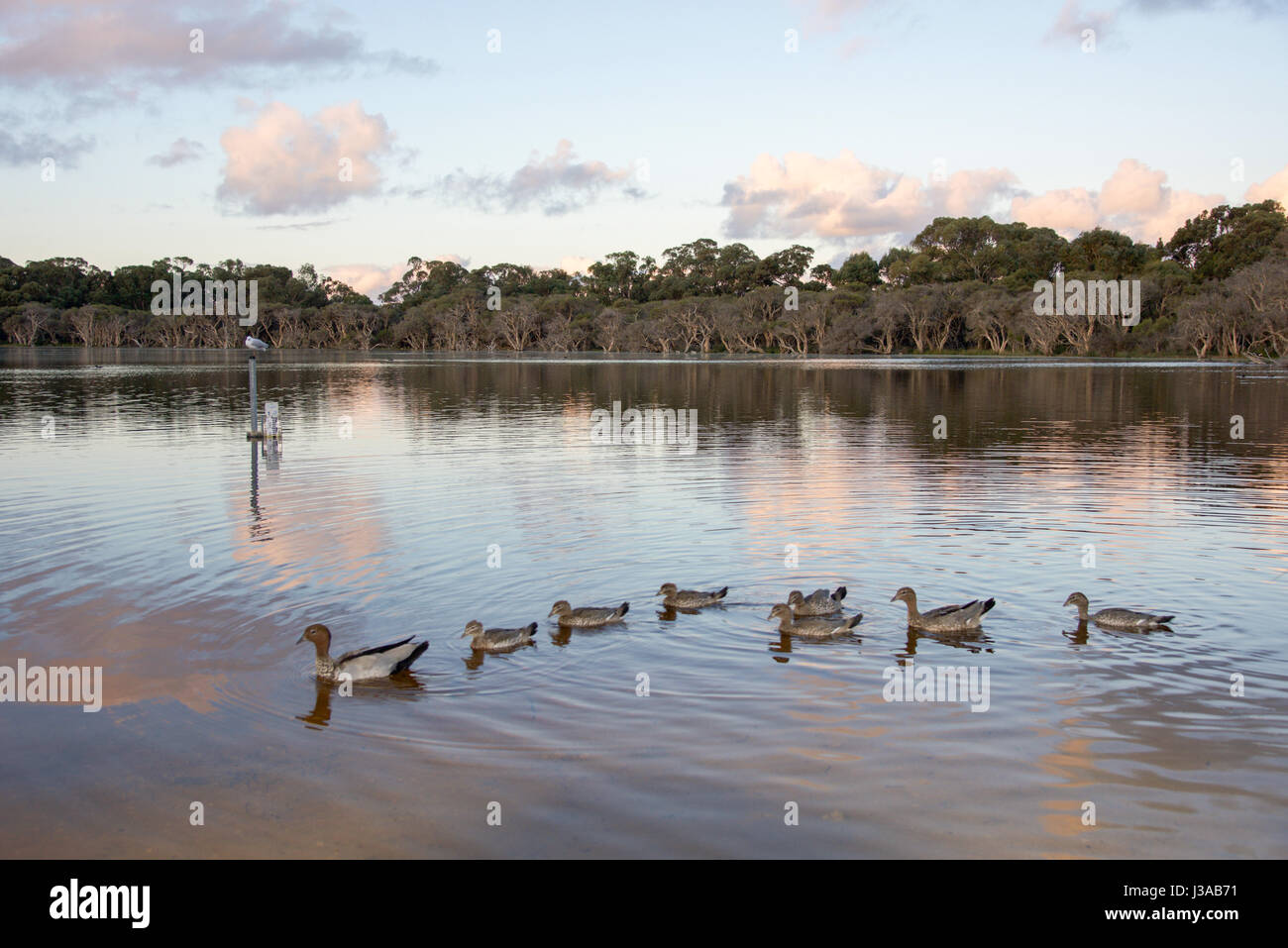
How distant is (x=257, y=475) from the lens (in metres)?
24.7

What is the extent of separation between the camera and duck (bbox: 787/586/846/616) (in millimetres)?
12258

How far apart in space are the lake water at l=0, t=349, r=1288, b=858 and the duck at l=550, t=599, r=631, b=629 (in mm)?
225

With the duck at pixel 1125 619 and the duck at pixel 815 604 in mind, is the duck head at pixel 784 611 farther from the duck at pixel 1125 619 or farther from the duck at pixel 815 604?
the duck at pixel 1125 619

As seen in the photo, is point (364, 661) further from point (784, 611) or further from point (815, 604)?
point (815, 604)

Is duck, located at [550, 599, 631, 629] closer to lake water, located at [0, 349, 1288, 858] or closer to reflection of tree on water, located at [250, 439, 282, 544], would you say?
lake water, located at [0, 349, 1288, 858]

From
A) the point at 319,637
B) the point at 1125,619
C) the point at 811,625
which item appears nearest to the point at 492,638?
the point at 319,637

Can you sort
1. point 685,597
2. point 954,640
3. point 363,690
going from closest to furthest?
point 363,690 → point 954,640 → point 685,597

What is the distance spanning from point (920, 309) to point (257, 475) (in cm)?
12258

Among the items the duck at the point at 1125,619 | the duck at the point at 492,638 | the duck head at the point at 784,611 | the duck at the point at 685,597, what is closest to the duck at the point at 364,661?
the duck at the point at 492,638
